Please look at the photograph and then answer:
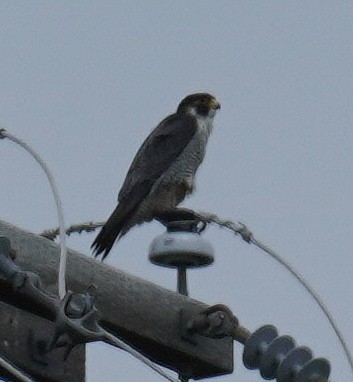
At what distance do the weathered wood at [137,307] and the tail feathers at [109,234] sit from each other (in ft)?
3.41

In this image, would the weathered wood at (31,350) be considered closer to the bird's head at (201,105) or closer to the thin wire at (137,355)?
the thin wire at (137,355)

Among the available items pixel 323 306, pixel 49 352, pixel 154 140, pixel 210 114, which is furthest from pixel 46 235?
pixel 210 114

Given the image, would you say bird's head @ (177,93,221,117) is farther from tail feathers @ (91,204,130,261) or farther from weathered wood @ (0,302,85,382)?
weathered wood @ (0,302,85,382)

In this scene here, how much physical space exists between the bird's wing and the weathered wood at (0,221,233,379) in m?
2.57

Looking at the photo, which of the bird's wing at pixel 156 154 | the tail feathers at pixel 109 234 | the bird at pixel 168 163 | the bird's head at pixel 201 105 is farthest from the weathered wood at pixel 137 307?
the bird's head at pixel 201 105

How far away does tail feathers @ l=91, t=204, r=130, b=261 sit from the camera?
5535 millimetres

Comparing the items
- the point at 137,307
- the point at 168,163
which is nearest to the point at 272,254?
the point at 137,307

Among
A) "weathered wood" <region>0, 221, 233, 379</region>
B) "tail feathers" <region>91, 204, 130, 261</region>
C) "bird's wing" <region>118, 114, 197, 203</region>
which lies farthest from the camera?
"bird's wing" <region>118, 114, 197, 203</region>

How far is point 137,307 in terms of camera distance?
162 inches

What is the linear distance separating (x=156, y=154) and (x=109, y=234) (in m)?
2.35

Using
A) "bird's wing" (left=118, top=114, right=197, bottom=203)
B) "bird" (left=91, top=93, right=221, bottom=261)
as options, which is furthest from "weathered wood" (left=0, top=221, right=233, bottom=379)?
"bird's wing" (left=118, top=114, right=197, bottom=203)

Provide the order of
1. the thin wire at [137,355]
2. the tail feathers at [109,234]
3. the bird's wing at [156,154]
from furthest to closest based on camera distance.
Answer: the bird's wing at [156,154] → the tail feathers at [109,234] → the thin wire at [137,355]

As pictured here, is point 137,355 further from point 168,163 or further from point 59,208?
point 168,163

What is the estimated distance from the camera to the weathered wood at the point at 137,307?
12.8 feet
